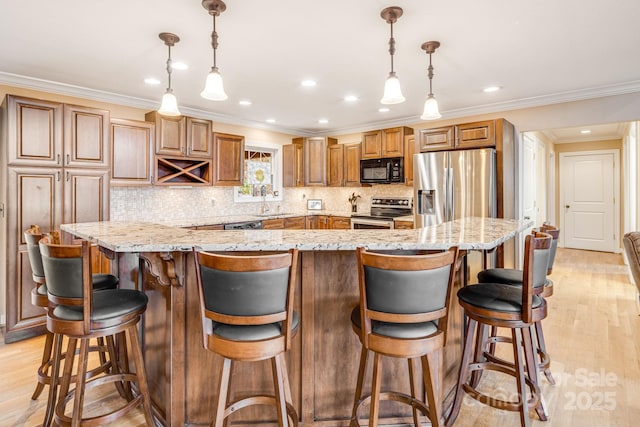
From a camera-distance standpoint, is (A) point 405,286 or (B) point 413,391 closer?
(A) point 405,286

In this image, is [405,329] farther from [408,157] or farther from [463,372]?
[408,157]

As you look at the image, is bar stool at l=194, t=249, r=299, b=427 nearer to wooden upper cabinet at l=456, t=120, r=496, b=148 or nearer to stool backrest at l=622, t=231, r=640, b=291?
stool backrest at l=622, t=231, r=640, b=291

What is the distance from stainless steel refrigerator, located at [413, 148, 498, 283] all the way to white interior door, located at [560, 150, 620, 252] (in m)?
4.54

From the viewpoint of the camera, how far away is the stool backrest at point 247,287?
1337 millimetres

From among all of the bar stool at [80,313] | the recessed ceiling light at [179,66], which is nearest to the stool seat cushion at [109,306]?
the bar stool at [80,313]

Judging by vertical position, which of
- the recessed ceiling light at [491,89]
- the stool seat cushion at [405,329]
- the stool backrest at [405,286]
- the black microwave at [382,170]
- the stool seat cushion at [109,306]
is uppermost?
the recessed ceiling light at [491,89]

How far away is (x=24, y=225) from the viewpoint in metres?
3.05

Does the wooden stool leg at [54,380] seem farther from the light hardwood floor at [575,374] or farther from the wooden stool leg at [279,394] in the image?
the wooden stool leg at [279,394]

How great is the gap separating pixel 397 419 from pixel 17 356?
9.71 ft

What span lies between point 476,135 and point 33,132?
4613 mm

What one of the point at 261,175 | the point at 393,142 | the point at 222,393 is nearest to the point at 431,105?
the point at 222,393

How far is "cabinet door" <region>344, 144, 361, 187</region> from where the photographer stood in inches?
227

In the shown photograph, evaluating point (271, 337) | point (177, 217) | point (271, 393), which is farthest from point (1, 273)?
point (271, 337)

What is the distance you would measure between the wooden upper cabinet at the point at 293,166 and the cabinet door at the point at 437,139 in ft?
7.13
